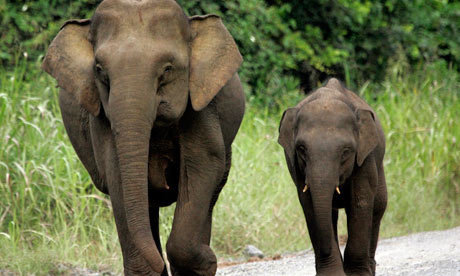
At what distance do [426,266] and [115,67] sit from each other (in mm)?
3984

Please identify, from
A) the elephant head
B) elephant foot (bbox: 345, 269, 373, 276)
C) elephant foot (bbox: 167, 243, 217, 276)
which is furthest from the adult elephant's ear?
elephant foot (bbox: 345, 269, 373, 276)

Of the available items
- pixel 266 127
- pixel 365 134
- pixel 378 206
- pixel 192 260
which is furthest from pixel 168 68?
pixel 266 127

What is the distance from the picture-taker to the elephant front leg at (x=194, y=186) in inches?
253

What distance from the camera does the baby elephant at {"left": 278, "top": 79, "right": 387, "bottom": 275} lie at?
287 inches

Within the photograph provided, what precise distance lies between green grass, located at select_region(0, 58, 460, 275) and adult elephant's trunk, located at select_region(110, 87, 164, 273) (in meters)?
3.23

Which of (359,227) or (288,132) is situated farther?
(288,132)

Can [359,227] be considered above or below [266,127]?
above

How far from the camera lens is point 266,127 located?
569 inches

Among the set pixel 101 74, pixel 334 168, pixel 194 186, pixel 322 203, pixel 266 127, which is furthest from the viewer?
pixel 266 127

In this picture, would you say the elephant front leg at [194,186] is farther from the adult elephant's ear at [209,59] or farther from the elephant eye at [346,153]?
the elephant eye at [346,153]

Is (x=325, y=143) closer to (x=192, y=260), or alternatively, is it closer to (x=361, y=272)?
(x=361, y=272)

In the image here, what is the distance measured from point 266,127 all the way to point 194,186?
26.4ft

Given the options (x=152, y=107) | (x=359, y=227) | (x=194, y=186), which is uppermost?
(x=152, y=107)

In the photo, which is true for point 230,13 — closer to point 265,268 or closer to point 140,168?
point 265,268
